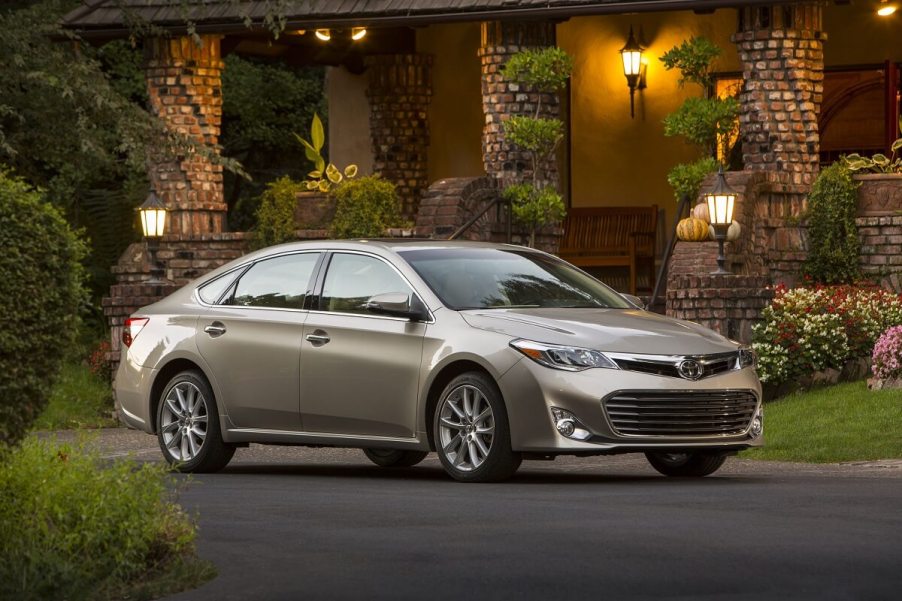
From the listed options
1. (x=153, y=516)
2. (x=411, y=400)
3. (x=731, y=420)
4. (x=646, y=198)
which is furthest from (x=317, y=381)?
(x=646, y=198)

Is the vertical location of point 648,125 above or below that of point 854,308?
above

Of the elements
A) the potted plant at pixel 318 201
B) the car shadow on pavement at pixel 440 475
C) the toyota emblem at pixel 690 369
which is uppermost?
the potted plant at pixel 318 201

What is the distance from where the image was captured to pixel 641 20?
26.3 m

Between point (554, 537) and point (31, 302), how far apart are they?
8.73ft

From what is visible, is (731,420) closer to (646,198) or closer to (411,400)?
(411,400)

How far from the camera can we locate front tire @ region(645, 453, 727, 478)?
42.0 feet

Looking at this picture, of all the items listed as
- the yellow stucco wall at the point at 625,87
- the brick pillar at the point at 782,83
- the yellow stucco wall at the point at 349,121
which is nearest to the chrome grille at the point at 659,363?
the brick pillar at the point at 782,83

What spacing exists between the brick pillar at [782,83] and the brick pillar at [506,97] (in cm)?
254

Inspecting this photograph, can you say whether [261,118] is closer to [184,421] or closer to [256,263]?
[256,263]

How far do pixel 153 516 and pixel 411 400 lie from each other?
4.30m

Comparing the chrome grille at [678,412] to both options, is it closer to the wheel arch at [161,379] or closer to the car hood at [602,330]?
the car hood at [602,330]

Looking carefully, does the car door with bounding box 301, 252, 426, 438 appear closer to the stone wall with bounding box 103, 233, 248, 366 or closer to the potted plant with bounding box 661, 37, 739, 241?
the potted plant with bounding box 661, 37, 739, 241

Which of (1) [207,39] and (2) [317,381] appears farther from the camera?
(1) [207,39]

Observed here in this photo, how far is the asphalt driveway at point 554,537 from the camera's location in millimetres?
7668
